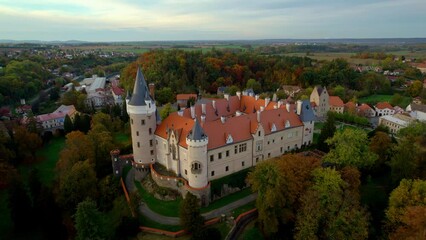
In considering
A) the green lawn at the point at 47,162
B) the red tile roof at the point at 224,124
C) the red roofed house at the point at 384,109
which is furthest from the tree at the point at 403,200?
the red roofed house at the point at 384,109

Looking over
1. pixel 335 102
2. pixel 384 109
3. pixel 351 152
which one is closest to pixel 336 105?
pixel 335 102

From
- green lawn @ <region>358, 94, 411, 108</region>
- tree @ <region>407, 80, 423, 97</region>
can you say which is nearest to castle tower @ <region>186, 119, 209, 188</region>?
green lawn @ <region>358, 94, 411, 108</region>

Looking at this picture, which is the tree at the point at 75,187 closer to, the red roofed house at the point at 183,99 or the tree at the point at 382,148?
the tree at the point at 382,148

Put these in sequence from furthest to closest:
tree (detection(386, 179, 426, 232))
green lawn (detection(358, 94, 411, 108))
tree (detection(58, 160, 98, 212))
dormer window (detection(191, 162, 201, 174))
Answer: green lawn (detection(358, 94, 411, 108)) → dormer window (detection(191, 162, 201, 174)) → tree (detection(58, 160, 98, 212)) → tree (detection(386, 179, 426, 232))

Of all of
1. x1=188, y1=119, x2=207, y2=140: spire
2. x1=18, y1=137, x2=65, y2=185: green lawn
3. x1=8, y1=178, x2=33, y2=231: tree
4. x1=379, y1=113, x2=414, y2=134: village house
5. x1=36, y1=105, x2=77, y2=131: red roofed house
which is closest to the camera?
x1=188, y1=119, x2=207, y2=140: spire

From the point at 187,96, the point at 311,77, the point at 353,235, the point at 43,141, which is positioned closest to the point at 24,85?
the point at 43,141

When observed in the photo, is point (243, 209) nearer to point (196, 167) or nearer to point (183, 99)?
point (196, 167)

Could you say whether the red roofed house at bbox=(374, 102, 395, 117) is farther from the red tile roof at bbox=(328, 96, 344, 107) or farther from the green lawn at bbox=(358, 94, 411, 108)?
the green lawn at bbox=(358, 94, 411, 108)
